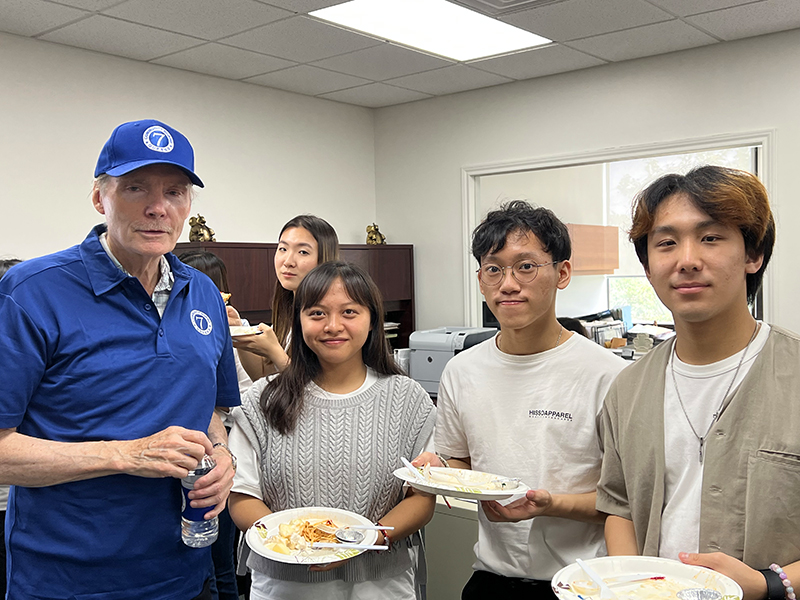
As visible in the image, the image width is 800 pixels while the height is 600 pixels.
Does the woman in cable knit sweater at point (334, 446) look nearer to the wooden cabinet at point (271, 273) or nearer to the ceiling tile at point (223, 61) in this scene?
the wooden cabinet at point (271, 273)

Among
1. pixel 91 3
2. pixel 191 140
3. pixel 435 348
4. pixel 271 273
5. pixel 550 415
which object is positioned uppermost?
pixel 91 3

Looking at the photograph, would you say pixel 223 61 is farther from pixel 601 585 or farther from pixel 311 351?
pixel 601 585

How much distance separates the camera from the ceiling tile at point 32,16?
3.32 meters

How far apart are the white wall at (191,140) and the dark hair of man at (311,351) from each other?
262 centimetres

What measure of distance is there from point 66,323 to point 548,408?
101cm

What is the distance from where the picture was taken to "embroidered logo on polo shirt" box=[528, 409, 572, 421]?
1.62m

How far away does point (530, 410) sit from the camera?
165 centimetres

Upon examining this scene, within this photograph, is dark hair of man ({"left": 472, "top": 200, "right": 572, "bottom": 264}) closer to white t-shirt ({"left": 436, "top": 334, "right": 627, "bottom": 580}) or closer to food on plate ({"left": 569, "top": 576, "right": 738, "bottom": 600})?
white t-shirt ({"left": 436, "top": 334, "right": 627, "bottom": 580})

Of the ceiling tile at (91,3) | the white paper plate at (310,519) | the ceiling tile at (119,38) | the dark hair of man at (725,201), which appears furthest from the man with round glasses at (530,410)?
the ceiling tile at (119,38)

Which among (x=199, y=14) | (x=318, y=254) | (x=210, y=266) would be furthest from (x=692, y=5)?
(x=210, y=266)

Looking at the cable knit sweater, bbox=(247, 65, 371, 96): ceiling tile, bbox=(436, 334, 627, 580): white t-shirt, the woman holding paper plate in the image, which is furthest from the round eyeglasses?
bbox=(247, 65, 371, 96): ceiling tile

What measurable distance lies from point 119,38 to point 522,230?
3.00 meters

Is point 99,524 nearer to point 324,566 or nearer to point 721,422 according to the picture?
point 324,566

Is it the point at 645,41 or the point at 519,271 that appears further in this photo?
the point at 645,41
